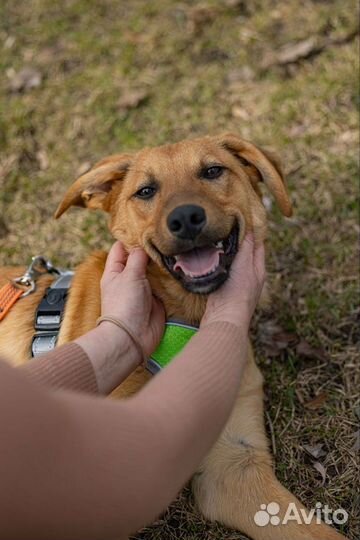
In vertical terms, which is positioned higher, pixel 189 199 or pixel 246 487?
pixel 189 199

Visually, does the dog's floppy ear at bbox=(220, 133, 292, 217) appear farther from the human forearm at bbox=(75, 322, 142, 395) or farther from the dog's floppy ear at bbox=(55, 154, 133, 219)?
the human forearm at bbox=(75, 322, 142, 395)

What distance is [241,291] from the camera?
286 cm

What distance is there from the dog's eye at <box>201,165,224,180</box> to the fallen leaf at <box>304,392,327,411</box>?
5.10 feet

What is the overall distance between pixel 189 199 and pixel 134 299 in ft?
1.92

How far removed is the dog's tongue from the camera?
313 cm

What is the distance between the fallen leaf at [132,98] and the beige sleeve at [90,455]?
169 inches

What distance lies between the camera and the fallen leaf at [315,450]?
357 cm

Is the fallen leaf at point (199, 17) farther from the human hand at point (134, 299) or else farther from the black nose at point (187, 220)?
the black nose at point (187, 220)

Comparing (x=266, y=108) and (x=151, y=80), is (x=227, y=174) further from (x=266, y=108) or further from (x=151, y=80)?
(x=151, y=80)

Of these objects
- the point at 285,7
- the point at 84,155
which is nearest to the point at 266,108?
the point at 285,7

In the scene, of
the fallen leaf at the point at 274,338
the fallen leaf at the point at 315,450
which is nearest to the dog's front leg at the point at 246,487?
the fallen leaf at the point at 315,450

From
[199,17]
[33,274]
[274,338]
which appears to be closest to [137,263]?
[33,274]

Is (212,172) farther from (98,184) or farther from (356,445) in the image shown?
(356,445)

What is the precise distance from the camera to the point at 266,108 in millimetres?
5477
